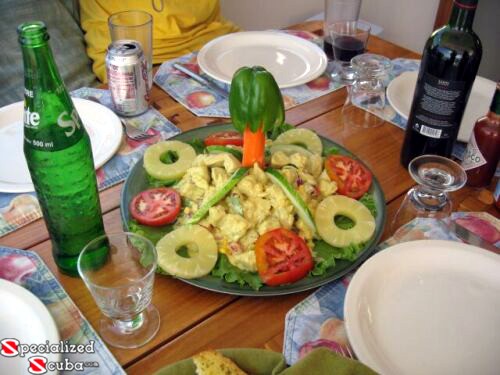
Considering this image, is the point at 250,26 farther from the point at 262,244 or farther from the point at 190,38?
the point at 262,244

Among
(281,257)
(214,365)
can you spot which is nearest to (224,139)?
(281,257)

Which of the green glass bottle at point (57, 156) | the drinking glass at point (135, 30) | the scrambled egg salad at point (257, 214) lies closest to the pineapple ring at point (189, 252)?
the scrambled egg salad at point (257, 214)

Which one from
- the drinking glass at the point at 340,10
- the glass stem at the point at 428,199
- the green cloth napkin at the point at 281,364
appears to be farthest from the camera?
the drinking glass at the point at 340,10

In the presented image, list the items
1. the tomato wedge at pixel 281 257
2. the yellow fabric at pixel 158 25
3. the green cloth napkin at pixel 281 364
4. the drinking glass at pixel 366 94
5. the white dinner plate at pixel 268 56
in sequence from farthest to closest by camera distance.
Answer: the yellow fabric at pixel 158 25 → the white dinner plate at pixel 268 56 → the drinking glass at pixel 366 94 → the tomato wedge at pixel 281 257 → the green cloth napkin at pixel 281 364

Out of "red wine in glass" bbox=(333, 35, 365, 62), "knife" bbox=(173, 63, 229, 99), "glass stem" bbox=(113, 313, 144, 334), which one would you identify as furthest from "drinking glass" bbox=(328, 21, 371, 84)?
"glass stem" bbox=(113, 313, 144, 334)

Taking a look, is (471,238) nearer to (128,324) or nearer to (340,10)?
(128,324)

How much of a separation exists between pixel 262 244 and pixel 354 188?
26 cm

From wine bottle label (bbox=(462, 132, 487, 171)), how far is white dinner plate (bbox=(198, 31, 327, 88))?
20.5 inches

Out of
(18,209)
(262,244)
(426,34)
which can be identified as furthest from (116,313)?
(426,34)

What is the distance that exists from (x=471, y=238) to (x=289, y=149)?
39 cm

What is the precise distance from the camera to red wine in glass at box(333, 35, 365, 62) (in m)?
1.48

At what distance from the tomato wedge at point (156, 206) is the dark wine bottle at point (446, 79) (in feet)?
1.72

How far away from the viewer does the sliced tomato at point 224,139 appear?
1.05m

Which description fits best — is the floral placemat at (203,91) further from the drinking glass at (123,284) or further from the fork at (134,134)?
the drinking glass at (123,284)
